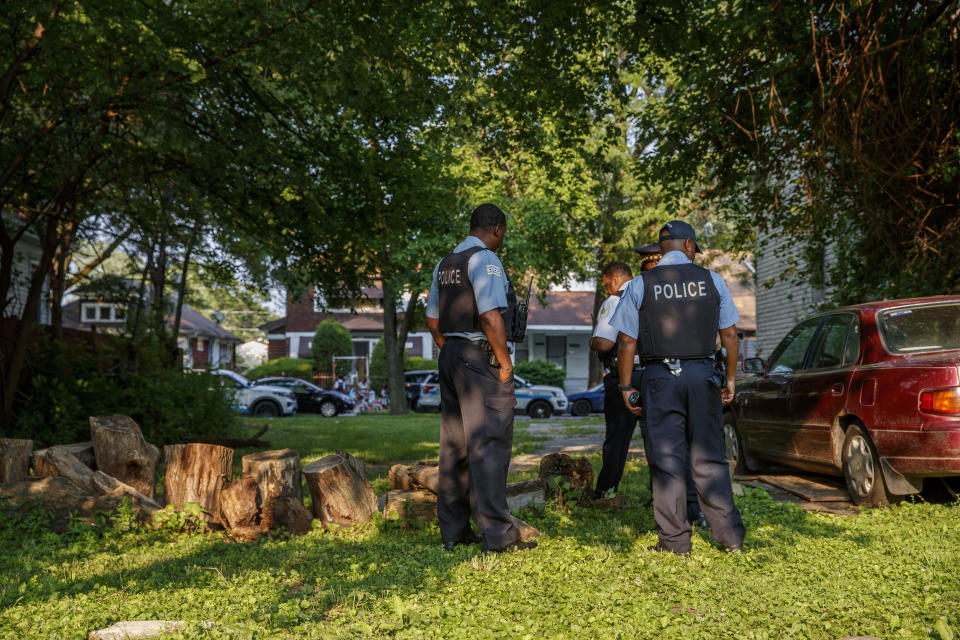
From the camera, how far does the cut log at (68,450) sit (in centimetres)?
669

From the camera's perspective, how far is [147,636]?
345 cm

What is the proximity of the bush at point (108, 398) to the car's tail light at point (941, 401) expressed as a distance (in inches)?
393

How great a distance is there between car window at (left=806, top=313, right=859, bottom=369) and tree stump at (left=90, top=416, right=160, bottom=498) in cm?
598

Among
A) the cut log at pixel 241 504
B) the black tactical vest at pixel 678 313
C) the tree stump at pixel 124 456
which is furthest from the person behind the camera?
the tree stump at pixel 124 456

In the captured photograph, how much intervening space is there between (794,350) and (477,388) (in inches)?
173

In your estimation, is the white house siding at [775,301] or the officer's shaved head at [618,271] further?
the white house siding at [775,301]

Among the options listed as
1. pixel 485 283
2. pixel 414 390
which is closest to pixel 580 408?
pixel 414 390

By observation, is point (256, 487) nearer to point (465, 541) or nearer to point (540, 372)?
point (465, 541)

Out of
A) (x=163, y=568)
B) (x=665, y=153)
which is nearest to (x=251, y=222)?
A: (x=665, y=153)

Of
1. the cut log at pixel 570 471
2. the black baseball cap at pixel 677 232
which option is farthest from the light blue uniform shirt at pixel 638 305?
the cut log at pixel 570 471

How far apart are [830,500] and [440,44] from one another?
677 centimetres

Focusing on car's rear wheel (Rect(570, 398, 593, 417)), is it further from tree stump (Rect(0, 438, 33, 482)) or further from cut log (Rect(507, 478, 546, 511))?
tree stump (Rect(0, 438, 33, 482))

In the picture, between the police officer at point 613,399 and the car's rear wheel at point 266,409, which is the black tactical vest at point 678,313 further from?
the car's rear wheel at point 266,409

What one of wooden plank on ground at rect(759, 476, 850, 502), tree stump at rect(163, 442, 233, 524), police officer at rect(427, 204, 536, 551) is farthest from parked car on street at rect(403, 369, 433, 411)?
police officer at rect(427, 204, 536, 551)
